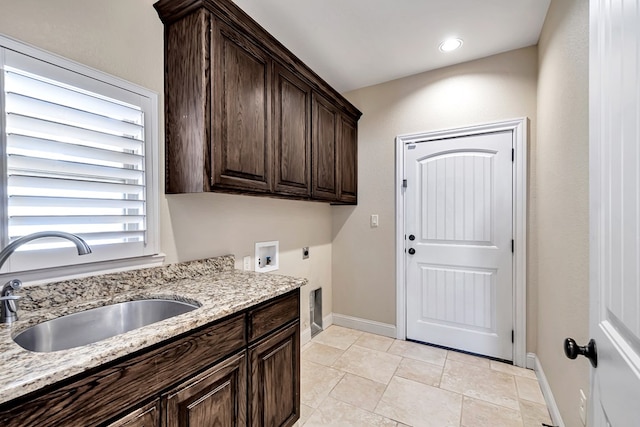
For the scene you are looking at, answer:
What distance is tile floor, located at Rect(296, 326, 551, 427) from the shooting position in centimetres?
175

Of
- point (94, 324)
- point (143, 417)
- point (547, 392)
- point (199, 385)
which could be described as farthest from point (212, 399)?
point (547, 392)

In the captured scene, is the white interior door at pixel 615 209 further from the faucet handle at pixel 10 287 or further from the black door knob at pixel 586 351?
the faucet handle at pixel 10 287

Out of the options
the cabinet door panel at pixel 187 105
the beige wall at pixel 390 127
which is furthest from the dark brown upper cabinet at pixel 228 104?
the beige wall at pixel 390 127

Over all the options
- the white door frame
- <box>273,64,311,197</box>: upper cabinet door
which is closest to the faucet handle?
<box>273,64,311,197</box>: upper cabinet door

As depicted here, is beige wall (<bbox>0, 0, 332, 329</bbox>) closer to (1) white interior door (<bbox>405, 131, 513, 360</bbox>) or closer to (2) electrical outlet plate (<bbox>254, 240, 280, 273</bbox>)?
(2) electrical outlet plate (<bbox>254, 240, 280, 273</bbox>)

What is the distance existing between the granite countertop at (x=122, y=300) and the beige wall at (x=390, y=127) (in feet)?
4.90

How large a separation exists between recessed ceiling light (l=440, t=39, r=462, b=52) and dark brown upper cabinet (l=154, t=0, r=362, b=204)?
110 cm

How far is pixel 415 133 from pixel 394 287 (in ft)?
4.98

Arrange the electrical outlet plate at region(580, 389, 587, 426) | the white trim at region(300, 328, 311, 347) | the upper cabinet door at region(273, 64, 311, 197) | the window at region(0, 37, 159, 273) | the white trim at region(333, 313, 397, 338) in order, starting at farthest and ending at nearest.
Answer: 1. the white trim at region(333, 313, 397, 338)
2. the white trim at region(300, 328, 311, 347)
3. the upper cabinet door at region(273, 64, 311, 197)
4. the electrical outlet plate at region(580, 389, 587, 426)
5. the window at region(0, 37, 159, 273)

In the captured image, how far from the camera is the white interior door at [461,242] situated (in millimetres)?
2396

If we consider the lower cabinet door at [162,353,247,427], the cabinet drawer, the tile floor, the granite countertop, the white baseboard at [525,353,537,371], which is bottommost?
→ the tile floor

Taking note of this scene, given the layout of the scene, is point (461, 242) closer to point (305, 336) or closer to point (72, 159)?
point (305, 336)

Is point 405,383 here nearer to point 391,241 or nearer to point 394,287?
point 394,287

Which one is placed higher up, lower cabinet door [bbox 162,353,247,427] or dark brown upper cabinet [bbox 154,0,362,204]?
dark brown upper cabinet [bbox 154,0,362,204]
